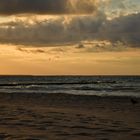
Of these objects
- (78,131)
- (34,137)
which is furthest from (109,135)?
(34,137)

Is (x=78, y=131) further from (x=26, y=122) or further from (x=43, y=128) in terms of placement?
(x=26, y=122)

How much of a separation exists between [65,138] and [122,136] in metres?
2.27

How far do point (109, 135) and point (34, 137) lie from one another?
115 inches

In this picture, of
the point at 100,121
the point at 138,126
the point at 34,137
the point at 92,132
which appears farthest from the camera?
the point at 100,121

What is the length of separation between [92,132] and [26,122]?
4.22 meters

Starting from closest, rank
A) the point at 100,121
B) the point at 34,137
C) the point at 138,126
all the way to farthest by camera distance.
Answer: the point at 34,137
the point at 138,126
the point at 100,121

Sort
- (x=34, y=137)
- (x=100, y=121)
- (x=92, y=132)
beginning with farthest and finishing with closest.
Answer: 1. (x=100, y=121)
2. (x=92, y=132)
3. (x=34, y=137)

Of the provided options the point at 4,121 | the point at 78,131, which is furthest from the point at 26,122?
the point at 78,131

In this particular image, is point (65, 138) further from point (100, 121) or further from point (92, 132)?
point (100, 121)

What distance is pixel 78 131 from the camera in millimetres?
17625

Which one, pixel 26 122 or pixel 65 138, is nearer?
pixel 65 138

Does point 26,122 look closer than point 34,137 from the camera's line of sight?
No

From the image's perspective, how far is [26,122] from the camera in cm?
2031

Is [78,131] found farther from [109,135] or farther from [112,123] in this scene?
[112,123]
